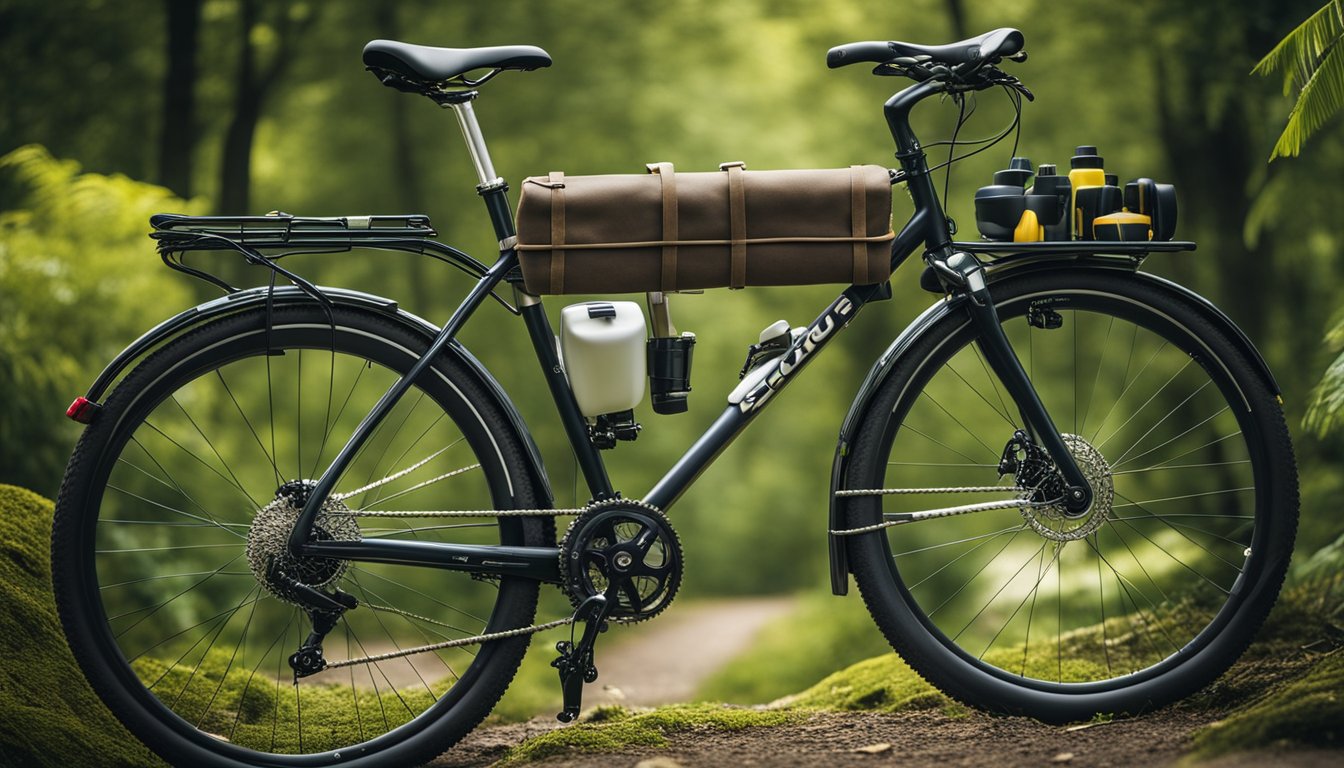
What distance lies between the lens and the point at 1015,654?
4113 mm

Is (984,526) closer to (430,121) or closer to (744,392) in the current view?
(430,121)

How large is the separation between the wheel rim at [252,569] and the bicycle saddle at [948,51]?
1413mm

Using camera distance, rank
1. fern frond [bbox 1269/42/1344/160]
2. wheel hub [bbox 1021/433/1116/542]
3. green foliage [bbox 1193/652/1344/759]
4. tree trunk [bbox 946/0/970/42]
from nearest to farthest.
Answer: green foliage [bbox 1193/652/1344/759]
wheel hub [bbox 1021/433/1116/542]
fern frond [bbox 1269/42/1344/160]
tree trunk [bbox 946/0/970/42]

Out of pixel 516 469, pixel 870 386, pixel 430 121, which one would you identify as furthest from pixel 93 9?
pixel 870 386

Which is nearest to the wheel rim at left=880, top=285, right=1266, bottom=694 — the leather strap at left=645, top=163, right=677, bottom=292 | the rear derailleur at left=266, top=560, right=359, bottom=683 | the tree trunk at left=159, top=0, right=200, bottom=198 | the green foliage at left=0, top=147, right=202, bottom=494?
the leather strap at left=645, top=163, right=677, bottom=292

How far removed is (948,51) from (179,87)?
6328 millimetres

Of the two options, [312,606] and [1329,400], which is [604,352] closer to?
[312,606]

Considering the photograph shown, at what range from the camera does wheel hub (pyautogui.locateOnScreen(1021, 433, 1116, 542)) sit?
3.15 metres

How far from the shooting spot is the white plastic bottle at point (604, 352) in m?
3.05

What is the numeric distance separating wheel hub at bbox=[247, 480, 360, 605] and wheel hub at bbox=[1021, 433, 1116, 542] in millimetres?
1870

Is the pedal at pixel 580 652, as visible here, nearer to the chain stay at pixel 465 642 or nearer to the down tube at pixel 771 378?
the chain stay at pixel 465 642

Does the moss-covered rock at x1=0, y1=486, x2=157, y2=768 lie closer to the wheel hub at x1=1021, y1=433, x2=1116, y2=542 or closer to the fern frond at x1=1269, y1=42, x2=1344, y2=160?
the wheel hub at x1=1021, y1=433, x2=1116, y2=542

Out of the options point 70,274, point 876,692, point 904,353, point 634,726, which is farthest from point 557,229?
point 70,274

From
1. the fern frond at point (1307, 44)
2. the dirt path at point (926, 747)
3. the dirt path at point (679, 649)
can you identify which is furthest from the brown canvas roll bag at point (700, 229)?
the dirt path at point (679, 649)
